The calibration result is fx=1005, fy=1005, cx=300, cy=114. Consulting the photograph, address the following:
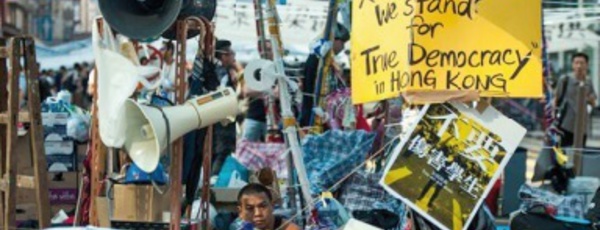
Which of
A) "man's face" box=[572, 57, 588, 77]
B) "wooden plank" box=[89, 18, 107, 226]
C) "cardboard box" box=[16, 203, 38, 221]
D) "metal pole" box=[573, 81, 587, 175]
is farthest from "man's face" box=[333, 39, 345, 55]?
"metal pole" box=[573, 81, 587, 175]

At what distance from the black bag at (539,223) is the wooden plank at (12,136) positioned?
325cm

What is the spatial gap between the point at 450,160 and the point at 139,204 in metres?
1.74

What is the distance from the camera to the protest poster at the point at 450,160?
17.8ft

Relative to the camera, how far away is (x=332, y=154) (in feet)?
24.3

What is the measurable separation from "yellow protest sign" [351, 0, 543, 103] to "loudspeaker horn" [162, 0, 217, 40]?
1020 mm

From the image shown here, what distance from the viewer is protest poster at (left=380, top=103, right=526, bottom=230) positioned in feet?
17.8

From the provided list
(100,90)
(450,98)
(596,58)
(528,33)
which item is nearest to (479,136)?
(450,98)

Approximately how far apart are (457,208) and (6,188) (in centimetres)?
264

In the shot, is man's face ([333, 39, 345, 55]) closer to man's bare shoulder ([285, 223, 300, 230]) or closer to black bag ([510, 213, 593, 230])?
black bag ([510, 213, 593, 230])

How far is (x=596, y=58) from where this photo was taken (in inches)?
979

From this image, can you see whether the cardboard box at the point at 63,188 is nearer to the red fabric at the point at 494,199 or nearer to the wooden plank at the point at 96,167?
the wooden plank at the point at 96,167

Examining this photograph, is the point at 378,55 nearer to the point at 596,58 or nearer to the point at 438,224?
the point at 438,224

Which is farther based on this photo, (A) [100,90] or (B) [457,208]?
(B) [457,208]

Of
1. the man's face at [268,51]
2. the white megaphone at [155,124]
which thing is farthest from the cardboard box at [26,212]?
the white megaphone at [155,124]
